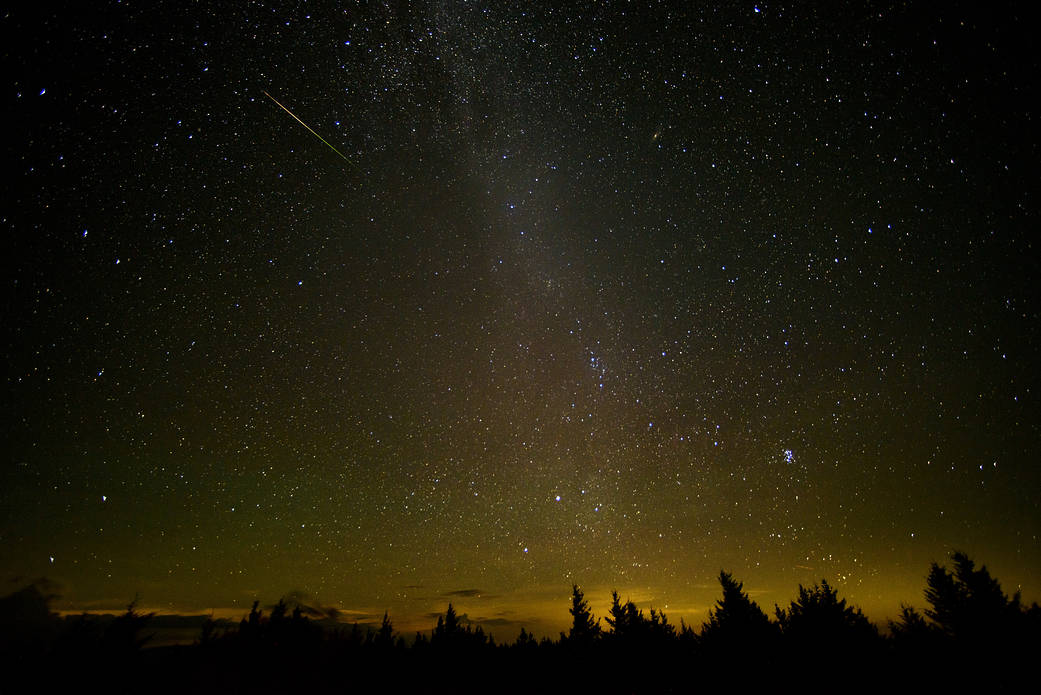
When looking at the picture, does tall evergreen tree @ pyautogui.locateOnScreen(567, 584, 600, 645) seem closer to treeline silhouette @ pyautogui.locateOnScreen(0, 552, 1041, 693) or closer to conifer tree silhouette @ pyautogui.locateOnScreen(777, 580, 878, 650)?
treeline silhouette @ pyautogui.locateOnScreen(0, 552, 1041, 693)

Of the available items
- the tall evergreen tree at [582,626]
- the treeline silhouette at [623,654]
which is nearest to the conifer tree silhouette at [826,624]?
the treeline silhouette at [623,654]

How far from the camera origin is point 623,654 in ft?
93.5

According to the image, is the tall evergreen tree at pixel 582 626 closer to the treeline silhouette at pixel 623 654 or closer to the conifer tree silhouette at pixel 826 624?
the treeline silhouette at pixel 623 654

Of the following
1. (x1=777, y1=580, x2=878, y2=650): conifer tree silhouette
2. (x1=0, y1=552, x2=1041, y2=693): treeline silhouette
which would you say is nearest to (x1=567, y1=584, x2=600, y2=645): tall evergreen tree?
(x1=0, y1=552, x2=1041, y2=693): treeline silhouette

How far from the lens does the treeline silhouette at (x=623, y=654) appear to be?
58.7ft

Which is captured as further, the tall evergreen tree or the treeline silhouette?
the tall evergreen tree

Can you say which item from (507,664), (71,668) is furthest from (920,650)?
(71,668)

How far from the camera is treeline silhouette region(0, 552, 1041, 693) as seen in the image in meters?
17.9

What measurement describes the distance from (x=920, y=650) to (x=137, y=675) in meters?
47.1

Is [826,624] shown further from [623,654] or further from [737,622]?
[623,654]

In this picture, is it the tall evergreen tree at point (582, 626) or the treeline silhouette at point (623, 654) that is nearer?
the treeline silhouette at point (623, 654)

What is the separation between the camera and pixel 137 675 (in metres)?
29.1

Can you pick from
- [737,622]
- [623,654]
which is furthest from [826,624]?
[623,654]

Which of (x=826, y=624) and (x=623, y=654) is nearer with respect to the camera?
(x=826, y=624)
